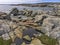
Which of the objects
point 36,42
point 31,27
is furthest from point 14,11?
point 36,42

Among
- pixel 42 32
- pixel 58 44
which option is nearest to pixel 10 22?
pixel 42 32

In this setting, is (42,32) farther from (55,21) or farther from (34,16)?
(34,16)

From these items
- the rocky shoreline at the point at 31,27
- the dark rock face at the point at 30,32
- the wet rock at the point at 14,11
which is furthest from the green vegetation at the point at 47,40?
the wet rock at the point at 14,11

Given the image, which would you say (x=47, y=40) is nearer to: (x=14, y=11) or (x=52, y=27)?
(x=52, y=27)

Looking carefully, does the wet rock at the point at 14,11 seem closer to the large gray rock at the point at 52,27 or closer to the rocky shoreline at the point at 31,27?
the rocky shoreline at the point at 31,27

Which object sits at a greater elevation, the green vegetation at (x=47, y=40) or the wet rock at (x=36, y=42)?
the green vegetation at (x=47, y=40)

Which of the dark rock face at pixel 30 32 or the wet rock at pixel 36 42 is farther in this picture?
the dark rock face at pixel 30 32

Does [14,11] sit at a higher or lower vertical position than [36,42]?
higher

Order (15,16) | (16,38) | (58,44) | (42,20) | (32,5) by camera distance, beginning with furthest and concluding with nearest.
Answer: (32,5), (15,16), (42,20), (16,38), (58,44)

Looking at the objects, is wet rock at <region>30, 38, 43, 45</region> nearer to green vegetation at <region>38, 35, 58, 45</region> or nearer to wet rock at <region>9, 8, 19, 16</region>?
green vegetation at <region>38, 35, 58, 45</region>

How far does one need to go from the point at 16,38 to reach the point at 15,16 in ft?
1.89

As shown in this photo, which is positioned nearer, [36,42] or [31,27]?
[36,42]

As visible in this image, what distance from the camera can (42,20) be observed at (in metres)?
2.38

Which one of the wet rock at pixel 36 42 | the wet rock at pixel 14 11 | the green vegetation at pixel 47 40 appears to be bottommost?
the wet rock at pixel 36 42
